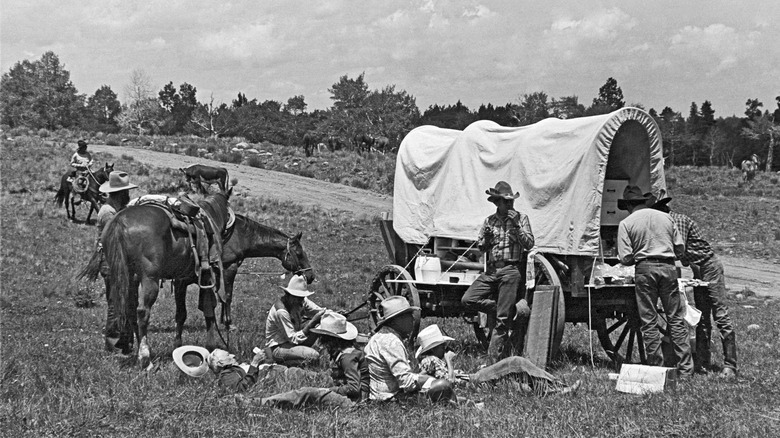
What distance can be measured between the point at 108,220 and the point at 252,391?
4385 mm

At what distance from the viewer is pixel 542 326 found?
31.0ft

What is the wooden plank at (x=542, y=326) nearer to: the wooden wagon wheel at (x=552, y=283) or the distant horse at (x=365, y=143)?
the wooden wagon wheel at (x=552, y=283)

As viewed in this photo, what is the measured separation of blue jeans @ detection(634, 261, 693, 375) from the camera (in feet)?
29.6

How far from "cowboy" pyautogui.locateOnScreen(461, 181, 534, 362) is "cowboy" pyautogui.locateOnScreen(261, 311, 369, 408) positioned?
7.96 ft

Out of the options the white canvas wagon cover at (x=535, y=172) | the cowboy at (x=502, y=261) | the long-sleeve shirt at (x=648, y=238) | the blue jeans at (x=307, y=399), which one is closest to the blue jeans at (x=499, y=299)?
the cowboy at (x=502, y=261)

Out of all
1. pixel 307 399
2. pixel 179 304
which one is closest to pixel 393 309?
pixel 307 399

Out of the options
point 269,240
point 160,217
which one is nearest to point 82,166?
point 269,240

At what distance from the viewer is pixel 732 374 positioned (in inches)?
358

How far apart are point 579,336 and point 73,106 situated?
272 ft

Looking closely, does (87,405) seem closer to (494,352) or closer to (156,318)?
(494,352)

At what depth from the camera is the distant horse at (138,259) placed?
9.09 meters

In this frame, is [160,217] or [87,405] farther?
[160,217]

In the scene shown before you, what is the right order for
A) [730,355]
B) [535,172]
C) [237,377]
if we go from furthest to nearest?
[535,172]
[730,355]
[237,377]

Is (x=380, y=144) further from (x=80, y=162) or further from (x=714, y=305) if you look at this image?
(x=714, y=305)
